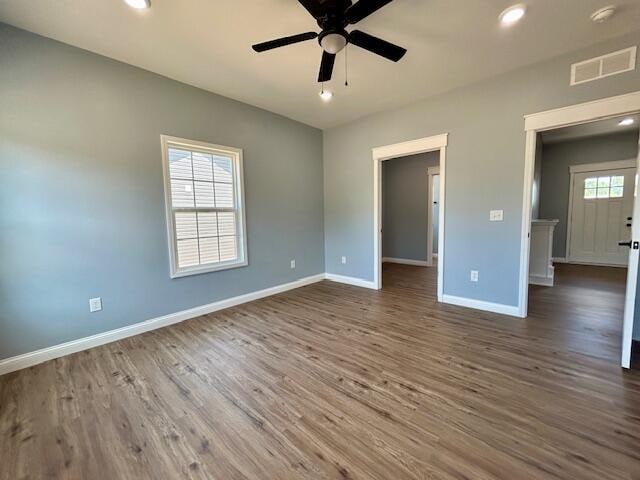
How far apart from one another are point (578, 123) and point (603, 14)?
916mm

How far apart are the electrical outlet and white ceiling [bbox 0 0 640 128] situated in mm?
2338

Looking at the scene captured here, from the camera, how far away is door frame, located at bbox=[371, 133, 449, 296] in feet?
11.5

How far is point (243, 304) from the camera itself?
3.74m

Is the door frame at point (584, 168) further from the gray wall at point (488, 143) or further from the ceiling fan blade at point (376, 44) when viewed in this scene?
the ceiling fan blade at point (376, 44)

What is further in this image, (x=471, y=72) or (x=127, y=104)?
(x=471, y=72)

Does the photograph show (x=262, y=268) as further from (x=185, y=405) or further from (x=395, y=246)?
(x=395, y=246)

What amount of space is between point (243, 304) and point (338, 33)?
3.24 m

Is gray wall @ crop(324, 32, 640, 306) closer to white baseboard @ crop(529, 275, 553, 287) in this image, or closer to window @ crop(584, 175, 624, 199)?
white baseboard @ crop(529, 275, 553, 287)

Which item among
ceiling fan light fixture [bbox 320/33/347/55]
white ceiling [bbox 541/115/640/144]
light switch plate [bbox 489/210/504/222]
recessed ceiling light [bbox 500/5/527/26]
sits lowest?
light switch plate [bbox 489/210/504/222]

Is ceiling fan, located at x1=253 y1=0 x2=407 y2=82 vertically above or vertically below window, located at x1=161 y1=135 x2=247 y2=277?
above

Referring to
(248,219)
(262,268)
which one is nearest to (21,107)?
(248,219)

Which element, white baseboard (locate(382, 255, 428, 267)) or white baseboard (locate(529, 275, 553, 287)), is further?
white baseboard (locate(382, 255, 428, 267))

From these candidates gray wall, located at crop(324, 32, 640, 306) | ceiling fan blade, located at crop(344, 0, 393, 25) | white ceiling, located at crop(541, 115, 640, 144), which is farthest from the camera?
white ceiling, located at crop(541, 115, 640, 144)

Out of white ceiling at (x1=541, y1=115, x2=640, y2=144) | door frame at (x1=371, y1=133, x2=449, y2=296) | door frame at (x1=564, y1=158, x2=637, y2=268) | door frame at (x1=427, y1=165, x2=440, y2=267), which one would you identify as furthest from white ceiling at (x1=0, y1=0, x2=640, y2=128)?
door frame at (x1=564, y1=158, x2=637, y2=268)
